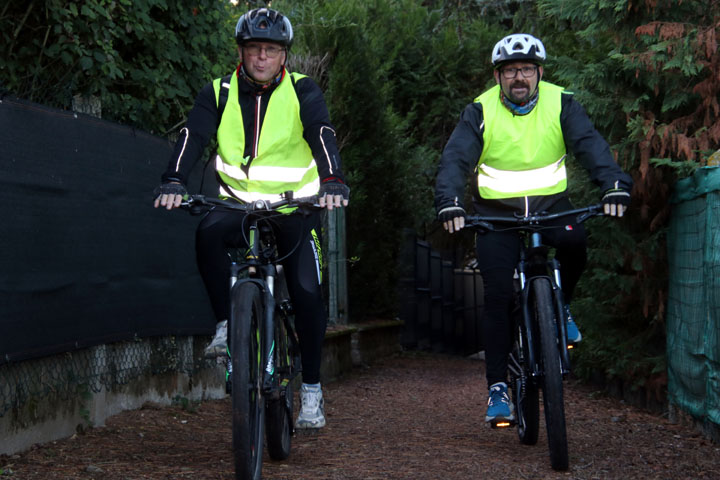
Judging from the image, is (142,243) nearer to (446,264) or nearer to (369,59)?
(369,59)

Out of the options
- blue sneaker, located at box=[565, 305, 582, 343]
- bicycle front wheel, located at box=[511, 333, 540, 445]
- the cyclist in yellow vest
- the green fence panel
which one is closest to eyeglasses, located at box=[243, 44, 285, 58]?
the cyclist in yellow vest

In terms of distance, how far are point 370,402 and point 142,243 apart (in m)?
2.94

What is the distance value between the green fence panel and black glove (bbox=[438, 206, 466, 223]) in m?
1.55

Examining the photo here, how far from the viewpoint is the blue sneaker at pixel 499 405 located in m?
5.10

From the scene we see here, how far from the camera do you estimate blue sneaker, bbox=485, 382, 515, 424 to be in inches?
Answer: 201

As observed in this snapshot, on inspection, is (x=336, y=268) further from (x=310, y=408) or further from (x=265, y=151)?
(x=265, y=151)

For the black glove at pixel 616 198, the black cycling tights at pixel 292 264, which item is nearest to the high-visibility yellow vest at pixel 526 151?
the black glove at pixel 616 198

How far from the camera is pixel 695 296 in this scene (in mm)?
5879

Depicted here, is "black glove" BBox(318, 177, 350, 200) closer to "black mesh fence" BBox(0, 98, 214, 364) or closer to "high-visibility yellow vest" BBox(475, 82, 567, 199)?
"high-visibility yellow vest" BBox(475, 82, 567, 199)

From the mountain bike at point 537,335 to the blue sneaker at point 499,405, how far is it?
0.04 metres

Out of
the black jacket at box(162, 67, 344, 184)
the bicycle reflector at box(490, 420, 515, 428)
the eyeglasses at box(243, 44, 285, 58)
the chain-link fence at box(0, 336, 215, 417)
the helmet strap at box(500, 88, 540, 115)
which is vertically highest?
the eyeglasses at box(243, 44, 285, 58)

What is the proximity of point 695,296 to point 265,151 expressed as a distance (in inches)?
111

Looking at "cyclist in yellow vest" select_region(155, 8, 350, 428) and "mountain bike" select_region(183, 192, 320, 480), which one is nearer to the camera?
"mountain bike" select_region(183, 192, 320, 480)

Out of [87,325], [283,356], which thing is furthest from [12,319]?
[283,356]
